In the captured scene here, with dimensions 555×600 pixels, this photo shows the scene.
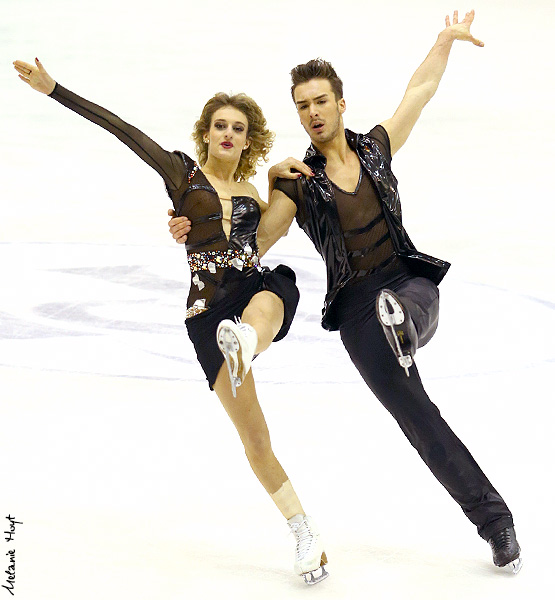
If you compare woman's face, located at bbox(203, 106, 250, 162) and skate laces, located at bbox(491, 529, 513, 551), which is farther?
woman's face, located at bbox(203, 106, 250, 162)

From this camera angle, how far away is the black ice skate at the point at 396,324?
12.9 ft

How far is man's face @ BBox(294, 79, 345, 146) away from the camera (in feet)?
14.9

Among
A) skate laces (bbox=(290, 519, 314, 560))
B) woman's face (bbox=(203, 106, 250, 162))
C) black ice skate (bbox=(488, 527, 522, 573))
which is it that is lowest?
black ice skate (bbox=(488, 527, 522, 573))

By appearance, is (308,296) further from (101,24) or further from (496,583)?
(101,24)

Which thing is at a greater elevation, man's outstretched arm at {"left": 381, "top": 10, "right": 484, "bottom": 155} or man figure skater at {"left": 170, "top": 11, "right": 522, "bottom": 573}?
man's outstretched arm at {"left": 381, "top": 10, "right": 484, "bottom": 155}

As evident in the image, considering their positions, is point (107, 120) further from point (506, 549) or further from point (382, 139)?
point (506, 549)

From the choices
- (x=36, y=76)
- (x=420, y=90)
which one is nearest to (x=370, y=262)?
(x=420, y=90)

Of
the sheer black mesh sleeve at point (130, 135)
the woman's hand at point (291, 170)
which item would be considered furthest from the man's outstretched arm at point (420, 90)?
the sheer black mesh sleeve at point (130, 135)

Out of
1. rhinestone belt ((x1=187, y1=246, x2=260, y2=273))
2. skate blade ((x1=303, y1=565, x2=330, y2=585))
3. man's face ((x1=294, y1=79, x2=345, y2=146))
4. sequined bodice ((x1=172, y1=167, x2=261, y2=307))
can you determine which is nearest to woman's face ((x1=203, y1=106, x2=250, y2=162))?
sequined bodice ((x1=172, y1=167, x2=261, y2=307))

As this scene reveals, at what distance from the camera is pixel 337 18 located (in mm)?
18328

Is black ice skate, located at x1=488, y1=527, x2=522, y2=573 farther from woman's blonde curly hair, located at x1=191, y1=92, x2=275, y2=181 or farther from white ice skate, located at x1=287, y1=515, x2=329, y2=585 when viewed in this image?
woman's blonde curly hair, located at x1=191, y1=92, x2=275, y2=181

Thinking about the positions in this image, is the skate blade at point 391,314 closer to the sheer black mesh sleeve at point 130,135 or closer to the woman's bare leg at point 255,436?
the woman's bare leg at point 255,436

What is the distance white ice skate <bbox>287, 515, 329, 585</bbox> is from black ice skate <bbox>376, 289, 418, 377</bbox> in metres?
0.83

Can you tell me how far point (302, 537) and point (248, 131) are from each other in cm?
187
